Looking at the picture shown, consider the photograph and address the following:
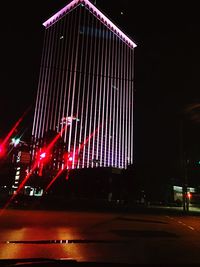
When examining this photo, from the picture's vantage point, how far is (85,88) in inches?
4811

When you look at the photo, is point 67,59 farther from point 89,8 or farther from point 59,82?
point 89,8

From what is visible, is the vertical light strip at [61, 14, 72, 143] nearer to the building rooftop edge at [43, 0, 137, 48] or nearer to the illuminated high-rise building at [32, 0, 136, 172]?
the illuminated high-rise building at [32, 0, 136, 172]

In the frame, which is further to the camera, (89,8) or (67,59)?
(89,8)

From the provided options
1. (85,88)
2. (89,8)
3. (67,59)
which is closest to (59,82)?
(67,59)

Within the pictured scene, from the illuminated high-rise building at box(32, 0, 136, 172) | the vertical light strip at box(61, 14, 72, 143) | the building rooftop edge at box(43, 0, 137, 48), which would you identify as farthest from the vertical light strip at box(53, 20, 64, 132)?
the building rooftop edge at box(43, 0, 137, 48)

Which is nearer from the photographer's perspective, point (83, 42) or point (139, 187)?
point (139, 187)

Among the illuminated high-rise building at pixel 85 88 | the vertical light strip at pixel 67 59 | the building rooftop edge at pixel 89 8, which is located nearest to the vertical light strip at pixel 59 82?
the illuminated high-rise building at pixel 85 88

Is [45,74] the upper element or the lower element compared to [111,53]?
lower

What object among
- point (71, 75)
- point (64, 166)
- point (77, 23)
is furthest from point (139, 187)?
point (77, 23)

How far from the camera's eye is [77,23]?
12769cm

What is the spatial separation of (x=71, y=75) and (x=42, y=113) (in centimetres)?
1923

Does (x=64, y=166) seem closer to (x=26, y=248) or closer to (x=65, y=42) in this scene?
(x=65, y=42)

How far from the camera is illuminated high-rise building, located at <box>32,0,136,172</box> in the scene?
123188 mm

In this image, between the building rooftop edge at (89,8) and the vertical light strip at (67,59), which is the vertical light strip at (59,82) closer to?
the vertical light strip at (67,59)
